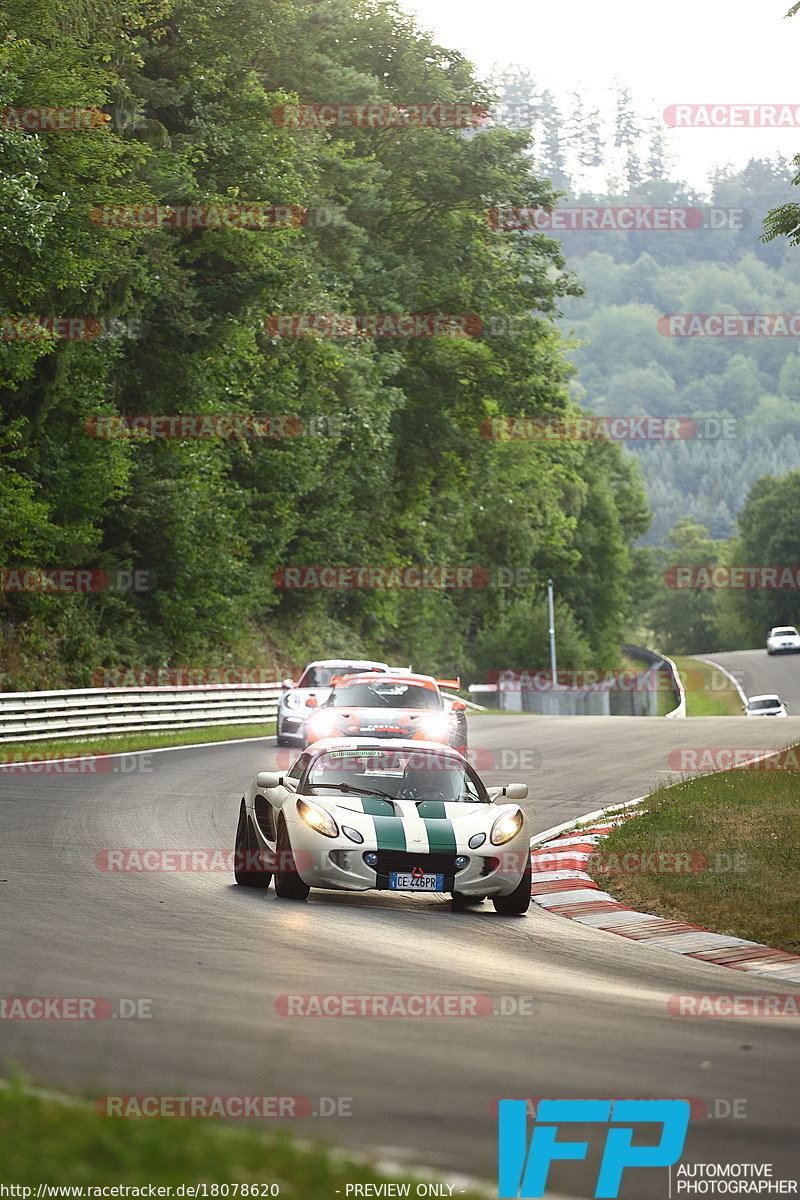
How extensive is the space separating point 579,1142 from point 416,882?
6.18 m

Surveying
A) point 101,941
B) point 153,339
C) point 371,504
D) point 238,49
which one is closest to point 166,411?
point 153,339

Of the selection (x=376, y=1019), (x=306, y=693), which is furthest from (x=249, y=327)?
(x=376, y=1019)

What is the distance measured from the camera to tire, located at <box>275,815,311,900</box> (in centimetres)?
1134

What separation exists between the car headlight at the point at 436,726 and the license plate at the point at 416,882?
893cm

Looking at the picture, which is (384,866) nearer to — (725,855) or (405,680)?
(725,855)

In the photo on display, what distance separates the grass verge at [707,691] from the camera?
83.8 meters

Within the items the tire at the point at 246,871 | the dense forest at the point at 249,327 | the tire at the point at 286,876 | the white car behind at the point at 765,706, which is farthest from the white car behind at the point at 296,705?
the white car behind at the point at 765,706

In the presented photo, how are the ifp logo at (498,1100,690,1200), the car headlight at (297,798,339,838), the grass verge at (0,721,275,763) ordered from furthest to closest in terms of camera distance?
the grass verge at (0,721,275,763) < the car headlight at (297,798,339,838) < the ifp logo at (498,1100,690,1200)

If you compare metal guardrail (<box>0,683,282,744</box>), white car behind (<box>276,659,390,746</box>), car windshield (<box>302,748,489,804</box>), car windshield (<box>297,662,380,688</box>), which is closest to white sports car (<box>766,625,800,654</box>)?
metal guardrail (<box>0,683,282,744</box>)

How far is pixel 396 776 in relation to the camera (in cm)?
1217

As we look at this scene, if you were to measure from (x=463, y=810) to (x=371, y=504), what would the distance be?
133ft

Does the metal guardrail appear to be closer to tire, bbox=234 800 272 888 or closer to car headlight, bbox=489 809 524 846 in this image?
tire, bbox=234 800 272 888

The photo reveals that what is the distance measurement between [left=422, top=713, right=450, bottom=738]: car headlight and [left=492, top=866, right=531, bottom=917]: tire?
8771 mm

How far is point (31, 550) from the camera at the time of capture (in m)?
31.7
